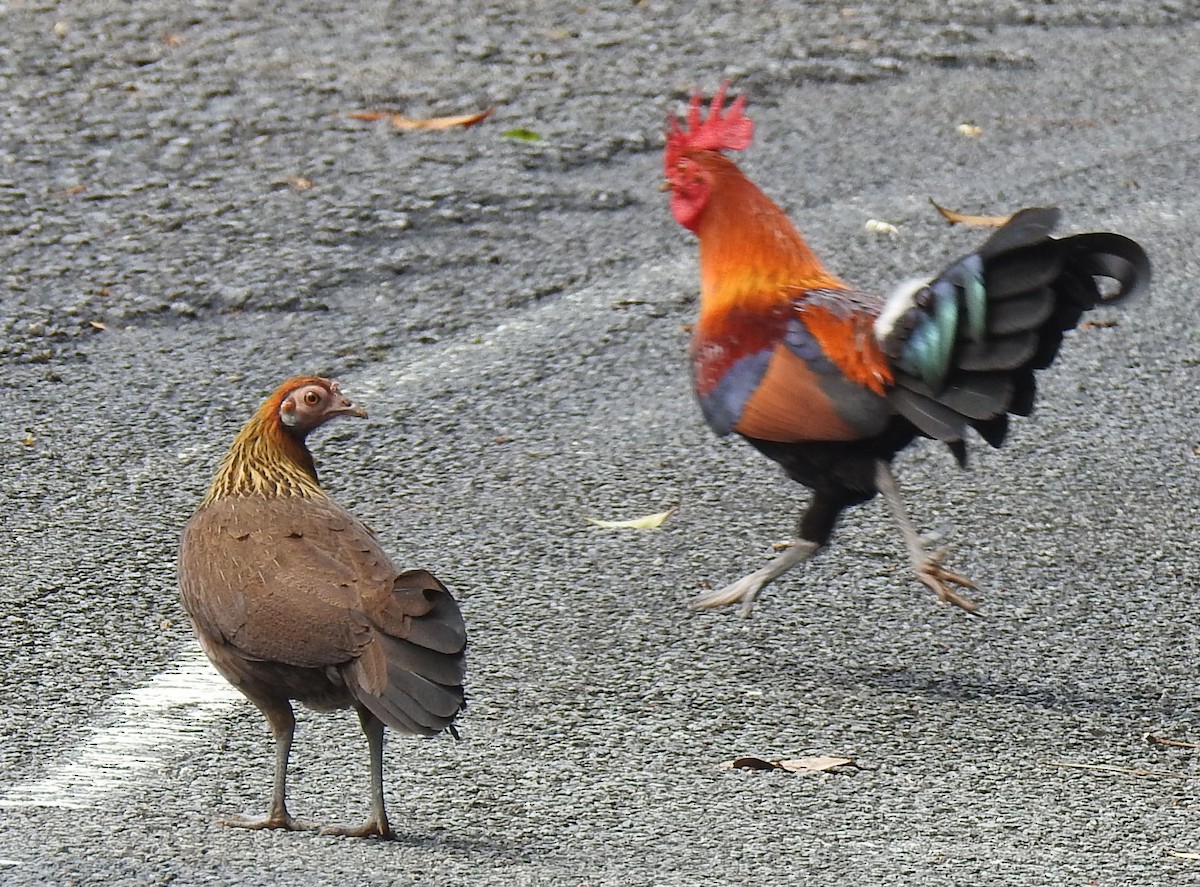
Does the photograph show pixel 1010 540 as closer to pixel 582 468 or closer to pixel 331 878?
pixel 582 468

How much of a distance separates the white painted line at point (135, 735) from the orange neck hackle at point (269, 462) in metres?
0.54

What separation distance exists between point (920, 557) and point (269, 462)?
1.65m

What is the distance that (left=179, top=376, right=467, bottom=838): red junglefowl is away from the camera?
3.26m

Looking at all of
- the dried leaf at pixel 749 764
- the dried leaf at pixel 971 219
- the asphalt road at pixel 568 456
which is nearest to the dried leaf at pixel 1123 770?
the asphalt road at pixel 568 456

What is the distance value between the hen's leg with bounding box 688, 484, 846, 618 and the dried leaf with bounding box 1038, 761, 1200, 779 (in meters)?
0.90

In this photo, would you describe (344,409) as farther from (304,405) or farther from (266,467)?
(266,467)

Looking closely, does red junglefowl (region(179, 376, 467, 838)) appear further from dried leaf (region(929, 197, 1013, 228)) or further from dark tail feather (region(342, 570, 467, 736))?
dried leaf (region(929, 197, 1013, 228))

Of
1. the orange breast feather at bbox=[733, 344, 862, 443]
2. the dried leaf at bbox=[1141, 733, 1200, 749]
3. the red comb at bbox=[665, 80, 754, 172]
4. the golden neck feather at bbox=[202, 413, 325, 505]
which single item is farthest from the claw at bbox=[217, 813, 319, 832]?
the red comb at bbox=[665, 80, 754, 172]

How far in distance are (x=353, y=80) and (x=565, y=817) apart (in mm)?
5982

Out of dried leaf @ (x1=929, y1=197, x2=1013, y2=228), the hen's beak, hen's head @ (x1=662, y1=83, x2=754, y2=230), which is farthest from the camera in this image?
dried leaf @ (x1=929, y1=197, x2=1013, y2=228)

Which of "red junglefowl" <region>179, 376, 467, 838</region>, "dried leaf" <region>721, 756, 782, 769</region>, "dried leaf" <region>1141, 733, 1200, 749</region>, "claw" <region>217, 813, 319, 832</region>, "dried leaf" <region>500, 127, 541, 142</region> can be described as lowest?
"dried leaf" <region>500, 127, 541, 142</region>

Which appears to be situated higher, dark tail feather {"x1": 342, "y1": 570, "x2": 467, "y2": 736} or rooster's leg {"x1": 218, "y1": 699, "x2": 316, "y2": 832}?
dark tail feather {"x1": 342, "y1": 570, "x2": 467, "y2": 736}

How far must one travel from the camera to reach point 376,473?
5.43 meters

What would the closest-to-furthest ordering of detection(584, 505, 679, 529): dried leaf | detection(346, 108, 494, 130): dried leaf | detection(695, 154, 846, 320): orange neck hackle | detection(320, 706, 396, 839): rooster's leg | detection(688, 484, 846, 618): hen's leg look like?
detection(320, 706, 396, 839): rooster's leg < detection(688, 484, 846, 618): hen's leg < detection(695, 154, 846, 320): orange neck hackle < detection(584, 505, 679, 529): dried leaf < detection(346, 108, 494, 130): dried leaf
